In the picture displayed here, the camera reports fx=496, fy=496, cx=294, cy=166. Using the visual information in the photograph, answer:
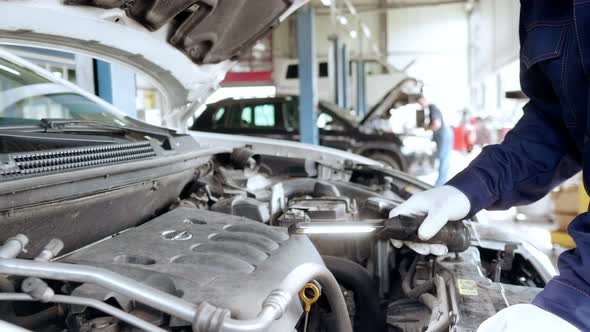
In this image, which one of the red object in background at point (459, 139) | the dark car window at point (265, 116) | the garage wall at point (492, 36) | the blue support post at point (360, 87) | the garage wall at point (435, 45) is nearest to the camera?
the dark car window at point (265, 116)

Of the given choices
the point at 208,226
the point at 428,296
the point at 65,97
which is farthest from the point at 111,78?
the point at 428,296

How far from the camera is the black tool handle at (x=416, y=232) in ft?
4.69

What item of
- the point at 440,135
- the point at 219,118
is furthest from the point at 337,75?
the point at 219,118

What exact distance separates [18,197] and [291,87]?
45.3 feet

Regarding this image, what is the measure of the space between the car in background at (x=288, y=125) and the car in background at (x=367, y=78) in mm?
5555

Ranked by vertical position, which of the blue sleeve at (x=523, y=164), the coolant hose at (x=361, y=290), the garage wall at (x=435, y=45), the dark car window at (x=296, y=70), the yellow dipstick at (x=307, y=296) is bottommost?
the coolant hose at (x=361, y=290)

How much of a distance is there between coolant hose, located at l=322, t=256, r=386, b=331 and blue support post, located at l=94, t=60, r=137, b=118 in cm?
309

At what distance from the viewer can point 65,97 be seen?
2.17m

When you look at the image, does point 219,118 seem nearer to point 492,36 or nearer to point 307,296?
point 307,296

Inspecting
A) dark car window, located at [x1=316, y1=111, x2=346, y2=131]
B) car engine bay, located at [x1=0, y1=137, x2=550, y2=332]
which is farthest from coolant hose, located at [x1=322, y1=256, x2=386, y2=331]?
dark car window, located at [x1=316, y1=111, x2=346, y2=131]

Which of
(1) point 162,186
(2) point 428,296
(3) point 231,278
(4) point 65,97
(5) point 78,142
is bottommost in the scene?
(2) point 428,296

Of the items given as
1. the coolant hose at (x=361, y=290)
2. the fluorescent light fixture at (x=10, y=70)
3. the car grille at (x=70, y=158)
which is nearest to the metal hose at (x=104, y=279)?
the car grille at (x=70, y=158)

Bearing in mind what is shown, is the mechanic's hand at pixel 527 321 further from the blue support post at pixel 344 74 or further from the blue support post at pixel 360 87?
the blue support post at pixel 360 87

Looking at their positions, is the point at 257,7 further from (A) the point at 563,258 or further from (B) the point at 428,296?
(A) the point at 563,258
